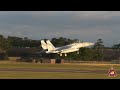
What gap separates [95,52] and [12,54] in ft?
68.6

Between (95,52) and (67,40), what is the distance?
18.7 metres

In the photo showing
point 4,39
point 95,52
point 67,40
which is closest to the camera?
point 95,52

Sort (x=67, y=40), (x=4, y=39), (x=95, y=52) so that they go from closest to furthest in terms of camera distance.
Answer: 1. (x=95, y=52)
2. (x=4, y=39)
3. (x=67, y=40)
